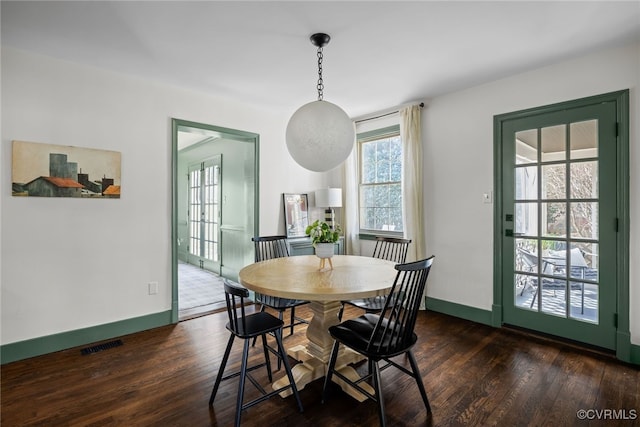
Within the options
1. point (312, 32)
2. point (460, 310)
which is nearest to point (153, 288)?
A: point (312, 32)

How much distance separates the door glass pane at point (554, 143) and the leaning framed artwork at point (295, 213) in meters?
2.92

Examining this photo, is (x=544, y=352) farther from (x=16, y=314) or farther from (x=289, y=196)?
(x=16, y=314)

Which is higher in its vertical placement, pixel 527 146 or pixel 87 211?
pixel 527 146

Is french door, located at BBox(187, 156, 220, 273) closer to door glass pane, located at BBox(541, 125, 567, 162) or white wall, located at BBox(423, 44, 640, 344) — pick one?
white wall, located at BBox(423, 44, 640, 344)

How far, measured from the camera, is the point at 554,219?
2.98 m

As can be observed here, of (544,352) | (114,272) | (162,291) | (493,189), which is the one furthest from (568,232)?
(114,272)

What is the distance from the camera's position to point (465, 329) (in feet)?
10.7

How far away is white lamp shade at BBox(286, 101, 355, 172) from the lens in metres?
2.25

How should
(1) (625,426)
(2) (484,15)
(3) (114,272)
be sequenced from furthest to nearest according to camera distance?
(3) (114,272) < (2) (484,15) < (1) (625,426)

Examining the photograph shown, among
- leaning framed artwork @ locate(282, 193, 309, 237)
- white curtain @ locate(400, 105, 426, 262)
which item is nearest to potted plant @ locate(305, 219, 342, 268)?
white curtain @ locate(400, 105, 426, 262)

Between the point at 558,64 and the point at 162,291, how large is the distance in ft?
14.9

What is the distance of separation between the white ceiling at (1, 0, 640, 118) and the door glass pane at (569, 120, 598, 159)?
24.5 inches

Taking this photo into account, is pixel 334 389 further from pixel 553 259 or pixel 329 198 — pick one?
pixel 329 198

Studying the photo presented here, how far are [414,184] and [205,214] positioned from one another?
4.22m
